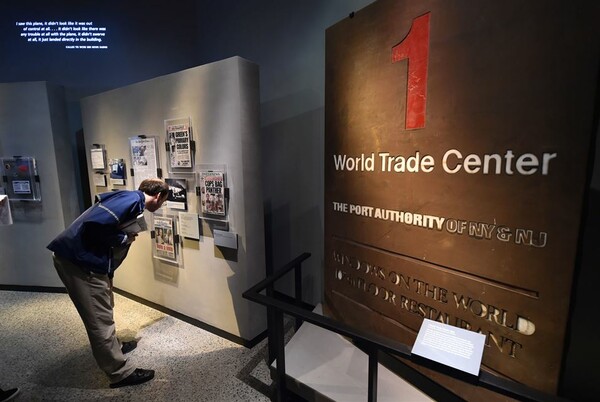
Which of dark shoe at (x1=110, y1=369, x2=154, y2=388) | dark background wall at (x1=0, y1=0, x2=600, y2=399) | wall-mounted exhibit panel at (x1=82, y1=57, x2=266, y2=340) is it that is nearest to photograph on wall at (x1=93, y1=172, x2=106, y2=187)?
wall-mounted exhibit panel at (x1=82, y1=57, x2=266, y2=340)

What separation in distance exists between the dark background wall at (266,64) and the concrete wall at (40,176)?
288mm

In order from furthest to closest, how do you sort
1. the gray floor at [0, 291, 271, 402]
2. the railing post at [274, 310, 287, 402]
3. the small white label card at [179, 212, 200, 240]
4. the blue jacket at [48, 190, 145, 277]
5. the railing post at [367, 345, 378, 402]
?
the small white label card at [179, 212, 200, 240], the gray floor at [0, 291, 271, 402], the blue jacket at [48, 190, 145, 277], the railing post at [274, 310, 287, 402], the railing post at [367, 345, 378, 402]

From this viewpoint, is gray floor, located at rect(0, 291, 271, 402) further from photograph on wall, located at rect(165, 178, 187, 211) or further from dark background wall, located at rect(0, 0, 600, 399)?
photograph on wall, located at rect(165, 178, 187, 211)

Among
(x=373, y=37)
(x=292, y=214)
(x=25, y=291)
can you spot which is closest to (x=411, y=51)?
(x=373, y=37)

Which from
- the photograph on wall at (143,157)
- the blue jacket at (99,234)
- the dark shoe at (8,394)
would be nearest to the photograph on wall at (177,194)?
the photograph on wall at (143,157)

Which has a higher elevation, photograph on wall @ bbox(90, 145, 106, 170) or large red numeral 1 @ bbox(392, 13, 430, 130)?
large red numeral 1 @ bbox(392, 13, 430, 130)

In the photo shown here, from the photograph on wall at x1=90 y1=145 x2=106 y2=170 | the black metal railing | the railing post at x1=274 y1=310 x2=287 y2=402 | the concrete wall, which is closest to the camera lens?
Result: the black metal railing

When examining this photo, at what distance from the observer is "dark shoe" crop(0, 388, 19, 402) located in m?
1.97

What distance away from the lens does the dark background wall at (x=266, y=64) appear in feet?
8.63

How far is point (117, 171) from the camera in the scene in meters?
3.14

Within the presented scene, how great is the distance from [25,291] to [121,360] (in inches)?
113

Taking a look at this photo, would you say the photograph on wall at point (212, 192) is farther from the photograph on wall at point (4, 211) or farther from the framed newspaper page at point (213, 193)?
the photograph on wall at point (4, 211)

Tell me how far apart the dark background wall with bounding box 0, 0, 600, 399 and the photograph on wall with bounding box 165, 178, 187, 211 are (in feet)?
3.22

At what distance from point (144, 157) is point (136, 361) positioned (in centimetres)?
190
